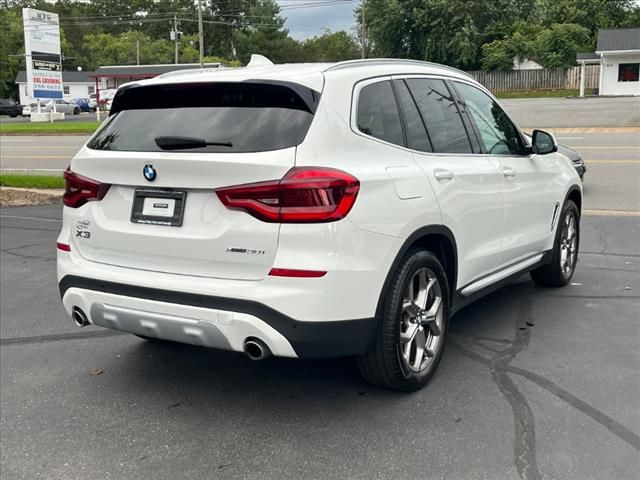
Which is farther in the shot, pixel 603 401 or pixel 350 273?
pixel 603 401

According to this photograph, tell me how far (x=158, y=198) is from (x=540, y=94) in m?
45.0

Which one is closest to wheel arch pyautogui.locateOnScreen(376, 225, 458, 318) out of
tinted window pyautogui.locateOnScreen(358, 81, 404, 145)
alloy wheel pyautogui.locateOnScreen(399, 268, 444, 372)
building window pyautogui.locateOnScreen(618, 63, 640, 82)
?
alloy wheel pyautogui.locateOnScreen(399, 268, 444, 372)

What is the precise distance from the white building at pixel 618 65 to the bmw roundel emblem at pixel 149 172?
43.3m

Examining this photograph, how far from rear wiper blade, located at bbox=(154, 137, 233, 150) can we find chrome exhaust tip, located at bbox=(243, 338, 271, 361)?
0.97 metres

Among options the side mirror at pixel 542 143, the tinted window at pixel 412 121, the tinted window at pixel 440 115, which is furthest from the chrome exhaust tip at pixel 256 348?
the side mirror at pixel 542 143

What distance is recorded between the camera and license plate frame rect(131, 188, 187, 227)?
3.59 meters

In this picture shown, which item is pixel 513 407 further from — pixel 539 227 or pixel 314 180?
pixel 539 227

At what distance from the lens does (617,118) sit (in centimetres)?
2662

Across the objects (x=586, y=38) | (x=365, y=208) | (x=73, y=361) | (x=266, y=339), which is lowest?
(x=73, y=361)

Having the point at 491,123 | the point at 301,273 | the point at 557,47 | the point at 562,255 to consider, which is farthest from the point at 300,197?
the point at 557,47

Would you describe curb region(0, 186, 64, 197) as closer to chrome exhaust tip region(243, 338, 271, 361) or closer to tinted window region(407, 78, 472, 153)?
tinted window region(407, 78, 472, 153)

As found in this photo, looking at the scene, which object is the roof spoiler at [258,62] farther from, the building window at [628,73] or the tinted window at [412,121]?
the building window at [628,73]

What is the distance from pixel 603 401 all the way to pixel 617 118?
82.7ft

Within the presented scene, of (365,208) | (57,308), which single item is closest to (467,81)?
(365,208)
